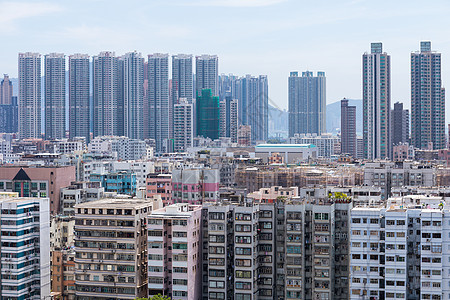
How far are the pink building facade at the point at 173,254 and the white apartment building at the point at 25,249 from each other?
376cm

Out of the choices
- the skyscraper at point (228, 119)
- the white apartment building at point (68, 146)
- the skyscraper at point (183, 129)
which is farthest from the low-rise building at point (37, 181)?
the skyscraper at point (228, 119)

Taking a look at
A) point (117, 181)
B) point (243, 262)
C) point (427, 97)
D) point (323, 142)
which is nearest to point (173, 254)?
point (243, 262)

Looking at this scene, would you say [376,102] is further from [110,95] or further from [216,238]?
[216,238]

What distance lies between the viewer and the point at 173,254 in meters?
22.6

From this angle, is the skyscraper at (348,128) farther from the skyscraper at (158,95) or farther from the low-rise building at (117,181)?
the low-rise building at (117,181)

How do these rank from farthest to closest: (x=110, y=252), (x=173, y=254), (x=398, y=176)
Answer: (x=398, y=176) → (x=110, y=252) → (x=173, y=254)

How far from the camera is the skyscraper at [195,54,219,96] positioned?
336 feet

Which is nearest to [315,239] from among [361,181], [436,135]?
[361,181]

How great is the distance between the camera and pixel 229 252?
76.4 ft

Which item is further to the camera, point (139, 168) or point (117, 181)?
point (139, 168)

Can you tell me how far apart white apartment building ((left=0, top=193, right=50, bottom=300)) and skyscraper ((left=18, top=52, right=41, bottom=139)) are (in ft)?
250

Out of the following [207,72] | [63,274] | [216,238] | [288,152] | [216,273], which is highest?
[207,72]

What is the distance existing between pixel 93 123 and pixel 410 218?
83761 mm

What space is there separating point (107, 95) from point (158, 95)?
23.0ft
